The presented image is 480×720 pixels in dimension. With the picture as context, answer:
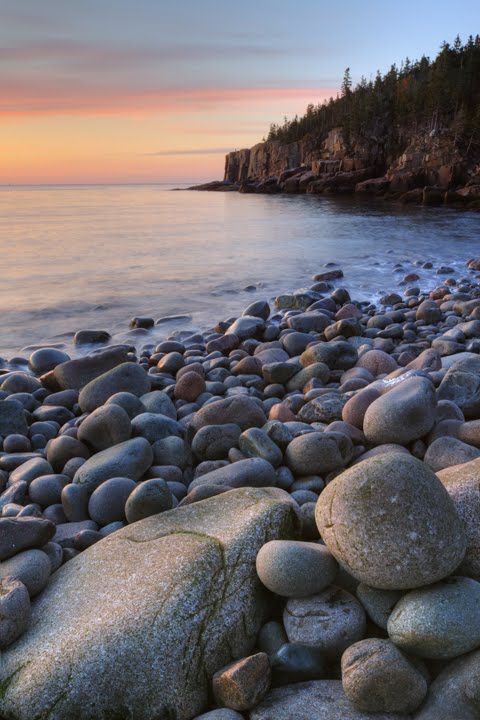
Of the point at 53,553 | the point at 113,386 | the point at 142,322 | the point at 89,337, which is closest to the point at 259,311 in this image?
the point at 142,322

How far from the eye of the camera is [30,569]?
297cm

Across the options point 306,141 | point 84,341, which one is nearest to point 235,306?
point 84,341

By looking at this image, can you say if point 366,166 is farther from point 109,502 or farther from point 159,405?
point 109,502

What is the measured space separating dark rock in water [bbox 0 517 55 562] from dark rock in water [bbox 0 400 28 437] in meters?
2.31

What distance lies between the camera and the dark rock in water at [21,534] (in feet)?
10.3

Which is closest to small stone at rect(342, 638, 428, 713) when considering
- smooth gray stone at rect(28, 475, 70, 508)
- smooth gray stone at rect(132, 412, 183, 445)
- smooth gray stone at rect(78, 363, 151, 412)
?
smooth gray stone at rect(28, 475, 70, 508)

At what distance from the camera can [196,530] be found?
308cm

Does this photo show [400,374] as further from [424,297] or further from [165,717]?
[424,297]

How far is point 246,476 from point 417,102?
6983 cm

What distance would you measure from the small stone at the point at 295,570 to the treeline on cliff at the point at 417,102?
181 feet

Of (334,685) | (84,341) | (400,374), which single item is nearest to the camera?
(334,685)

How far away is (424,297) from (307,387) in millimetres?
6150

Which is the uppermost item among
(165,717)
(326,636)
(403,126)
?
(403,126)

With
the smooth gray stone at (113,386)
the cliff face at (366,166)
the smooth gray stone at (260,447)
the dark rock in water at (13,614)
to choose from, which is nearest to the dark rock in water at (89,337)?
→ the smooth gray stone at (113,386)
